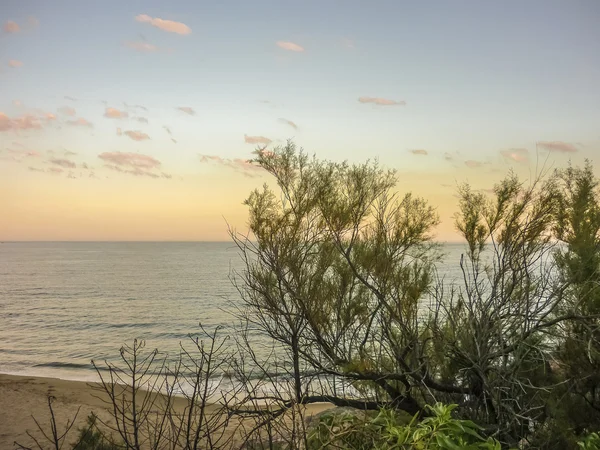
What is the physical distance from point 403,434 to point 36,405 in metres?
17.7

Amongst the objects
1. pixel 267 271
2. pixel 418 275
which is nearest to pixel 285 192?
pixel 267 271

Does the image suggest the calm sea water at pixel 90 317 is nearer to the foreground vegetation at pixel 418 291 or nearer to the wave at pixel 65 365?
the wave at pixel 65 365

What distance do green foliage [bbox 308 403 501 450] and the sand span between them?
12.0m

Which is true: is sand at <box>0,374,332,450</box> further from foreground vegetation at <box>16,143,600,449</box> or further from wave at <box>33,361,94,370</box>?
foreground vegetation at <box>16,143,600,449</box>

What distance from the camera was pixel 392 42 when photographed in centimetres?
1523

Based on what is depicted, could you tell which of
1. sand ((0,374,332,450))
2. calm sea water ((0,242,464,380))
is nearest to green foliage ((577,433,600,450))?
calm sea water ((0,242,464,380))

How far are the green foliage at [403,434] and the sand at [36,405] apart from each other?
1196cm

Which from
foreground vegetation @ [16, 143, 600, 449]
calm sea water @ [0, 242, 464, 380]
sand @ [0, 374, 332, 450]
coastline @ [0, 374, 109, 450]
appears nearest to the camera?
foreground vegetation @ [16, 143, 600, 449]

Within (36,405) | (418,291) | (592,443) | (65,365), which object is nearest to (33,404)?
(36,405)

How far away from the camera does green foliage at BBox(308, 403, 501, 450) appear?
183cm

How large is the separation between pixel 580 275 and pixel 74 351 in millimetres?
24617

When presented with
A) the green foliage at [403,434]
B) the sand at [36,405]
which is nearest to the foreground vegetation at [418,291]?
the green foliage at [403,434]

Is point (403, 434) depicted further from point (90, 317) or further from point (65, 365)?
point (90, 317)

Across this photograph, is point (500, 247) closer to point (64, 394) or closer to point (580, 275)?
point (580, 275)
